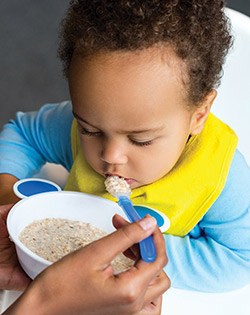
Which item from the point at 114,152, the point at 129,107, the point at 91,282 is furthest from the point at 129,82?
the point at 91,282

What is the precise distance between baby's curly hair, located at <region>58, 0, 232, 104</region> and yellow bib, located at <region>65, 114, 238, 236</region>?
19 centimetres

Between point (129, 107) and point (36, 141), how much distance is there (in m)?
0.53

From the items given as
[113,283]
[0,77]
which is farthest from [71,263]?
[0,77]

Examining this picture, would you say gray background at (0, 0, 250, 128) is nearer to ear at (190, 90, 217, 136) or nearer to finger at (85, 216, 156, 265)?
ear at (190, 90, 217, 136)

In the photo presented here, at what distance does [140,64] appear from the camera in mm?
877

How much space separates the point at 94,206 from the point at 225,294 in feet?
1.11

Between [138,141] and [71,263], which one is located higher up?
[138,141]

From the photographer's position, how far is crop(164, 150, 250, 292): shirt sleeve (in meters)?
1.05

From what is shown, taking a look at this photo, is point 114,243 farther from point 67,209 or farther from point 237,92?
point 237,92

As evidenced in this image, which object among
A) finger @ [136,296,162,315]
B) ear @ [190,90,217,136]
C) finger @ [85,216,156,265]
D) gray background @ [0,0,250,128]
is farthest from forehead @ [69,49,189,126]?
gray background @ [0,0,250,128]

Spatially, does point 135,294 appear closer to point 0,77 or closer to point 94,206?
point 94,206

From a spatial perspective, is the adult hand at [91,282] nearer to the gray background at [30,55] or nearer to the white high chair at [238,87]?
the white high chair at [238,87]

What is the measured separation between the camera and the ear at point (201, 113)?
1034 mm

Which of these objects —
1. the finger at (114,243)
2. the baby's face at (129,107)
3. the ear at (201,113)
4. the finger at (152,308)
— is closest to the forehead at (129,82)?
the baby's face at (129,107)
